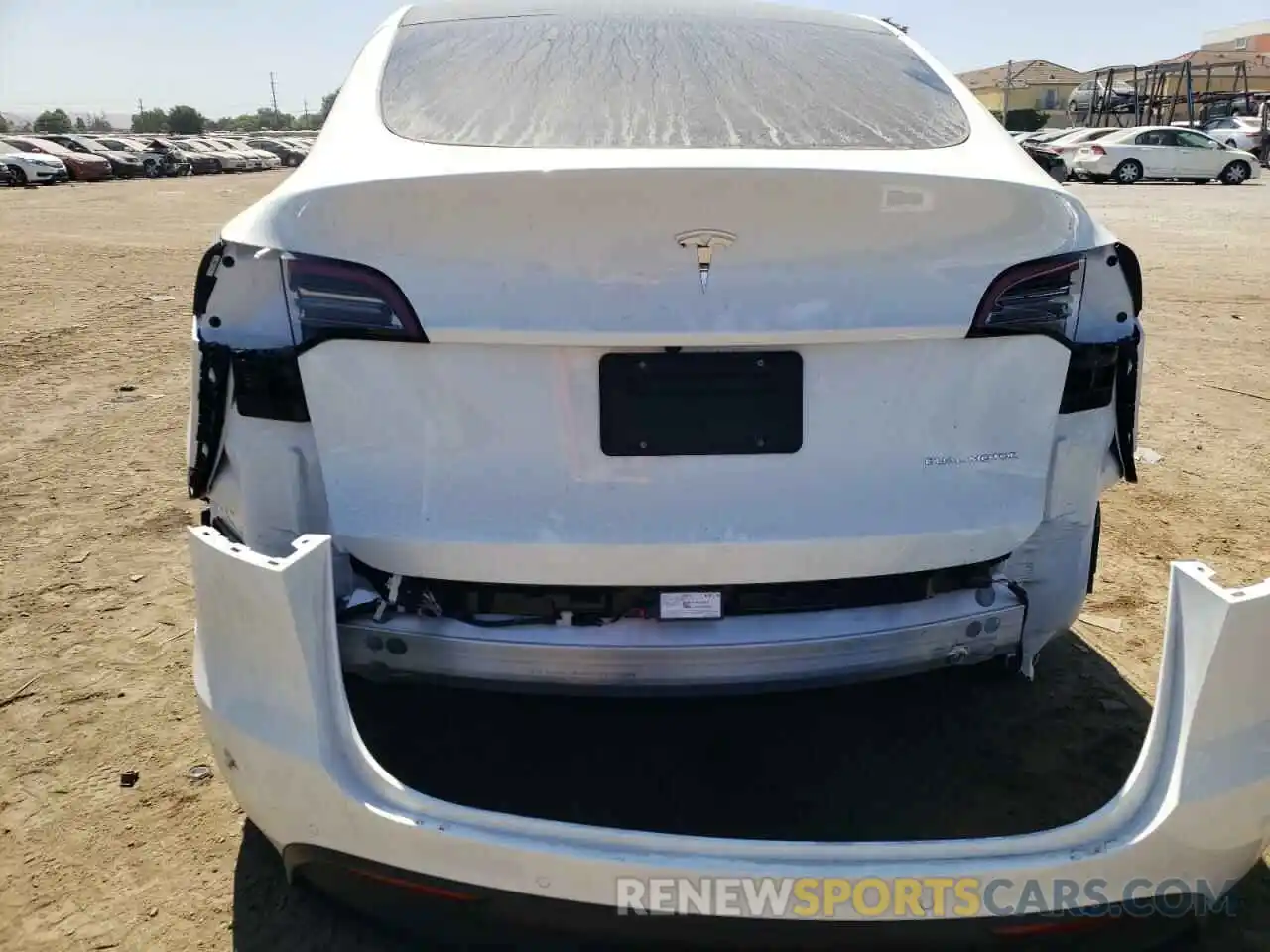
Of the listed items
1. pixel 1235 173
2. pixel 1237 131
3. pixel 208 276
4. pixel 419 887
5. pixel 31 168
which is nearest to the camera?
pixel 419 887

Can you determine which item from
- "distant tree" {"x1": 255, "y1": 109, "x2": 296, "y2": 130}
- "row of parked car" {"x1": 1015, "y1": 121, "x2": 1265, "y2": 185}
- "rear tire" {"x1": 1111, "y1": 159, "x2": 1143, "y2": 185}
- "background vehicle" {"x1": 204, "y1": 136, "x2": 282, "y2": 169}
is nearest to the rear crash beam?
"row of parked car" {"x1": 1015, "y1": 121, "x2": 1265, "y2": 185}

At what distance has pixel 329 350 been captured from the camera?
1.78 metres

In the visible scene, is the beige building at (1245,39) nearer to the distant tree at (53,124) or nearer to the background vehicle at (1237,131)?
the background vehicle at (1237,131)

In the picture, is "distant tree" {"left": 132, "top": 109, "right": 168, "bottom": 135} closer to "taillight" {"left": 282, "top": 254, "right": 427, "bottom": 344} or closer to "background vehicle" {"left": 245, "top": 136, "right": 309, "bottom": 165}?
"background vehicle" {"left": 245, "top": 136, "right": 309, "bottom": 165}

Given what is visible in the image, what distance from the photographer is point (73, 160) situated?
31.4 meters

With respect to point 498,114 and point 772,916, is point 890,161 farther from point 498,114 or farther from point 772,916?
point 772,916

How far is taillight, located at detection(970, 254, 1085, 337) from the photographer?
1849 mm

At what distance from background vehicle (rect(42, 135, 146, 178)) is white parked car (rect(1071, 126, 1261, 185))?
103ft

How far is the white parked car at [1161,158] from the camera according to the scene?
25.0 meters

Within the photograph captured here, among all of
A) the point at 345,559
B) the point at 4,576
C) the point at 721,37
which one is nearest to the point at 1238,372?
the point at 721,37

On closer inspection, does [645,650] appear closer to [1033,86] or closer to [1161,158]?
[1161,158]

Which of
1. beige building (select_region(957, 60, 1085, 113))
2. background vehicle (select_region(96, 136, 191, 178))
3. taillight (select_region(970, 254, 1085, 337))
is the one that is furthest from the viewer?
beige building (select_region(957, 60, 1085, 113))

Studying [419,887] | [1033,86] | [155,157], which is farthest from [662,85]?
[1033,86]

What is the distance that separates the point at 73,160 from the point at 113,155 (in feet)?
12.5
